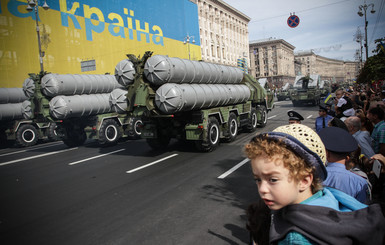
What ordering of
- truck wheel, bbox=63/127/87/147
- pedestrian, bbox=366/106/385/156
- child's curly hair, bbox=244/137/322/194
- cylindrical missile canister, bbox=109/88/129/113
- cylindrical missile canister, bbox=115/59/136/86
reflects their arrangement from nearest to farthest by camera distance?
child's curly hair, bbox=244/137/322/194 → pedestrian, bbox=366/106/385/156 → cylindrical missile canister, bbox=115/59/136/86 → cylindrical missile canister, bbox=109/88/129/113 → truck wheel, bbox=63/127/87/147

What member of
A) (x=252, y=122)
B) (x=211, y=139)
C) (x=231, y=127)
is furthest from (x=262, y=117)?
(x=211, y=139)

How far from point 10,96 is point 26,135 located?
3102 millimetres

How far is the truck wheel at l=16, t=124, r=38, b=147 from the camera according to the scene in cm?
1465

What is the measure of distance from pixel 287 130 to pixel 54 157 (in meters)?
11.7

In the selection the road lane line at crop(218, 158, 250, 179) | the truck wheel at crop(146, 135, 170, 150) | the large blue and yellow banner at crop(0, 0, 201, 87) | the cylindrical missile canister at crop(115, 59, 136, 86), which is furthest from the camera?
the large blue and yellow banner at crop(0, 0, 201, 87)

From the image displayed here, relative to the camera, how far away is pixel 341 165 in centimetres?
246

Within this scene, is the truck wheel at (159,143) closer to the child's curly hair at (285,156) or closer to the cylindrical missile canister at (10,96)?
the child's curly hair at (285,156)

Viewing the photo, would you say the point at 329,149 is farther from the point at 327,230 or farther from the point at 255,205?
the point at 327,230

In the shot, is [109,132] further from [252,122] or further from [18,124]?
[252,122]

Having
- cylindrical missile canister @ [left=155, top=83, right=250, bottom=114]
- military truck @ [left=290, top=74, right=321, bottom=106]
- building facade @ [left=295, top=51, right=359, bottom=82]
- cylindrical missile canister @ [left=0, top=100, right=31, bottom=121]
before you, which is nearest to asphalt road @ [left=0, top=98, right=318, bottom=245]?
cylindrical missile canister @ [left=155, top=83, right=250, bottom=114]

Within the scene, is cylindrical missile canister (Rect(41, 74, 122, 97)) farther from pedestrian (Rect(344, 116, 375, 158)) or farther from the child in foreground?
the child in foreground

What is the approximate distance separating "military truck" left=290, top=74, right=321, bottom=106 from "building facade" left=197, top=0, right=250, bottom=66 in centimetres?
2587

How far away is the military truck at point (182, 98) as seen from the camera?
8250mm

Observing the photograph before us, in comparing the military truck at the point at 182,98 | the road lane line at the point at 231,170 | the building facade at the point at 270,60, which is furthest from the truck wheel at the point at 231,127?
the building facade at the point at 270,60
